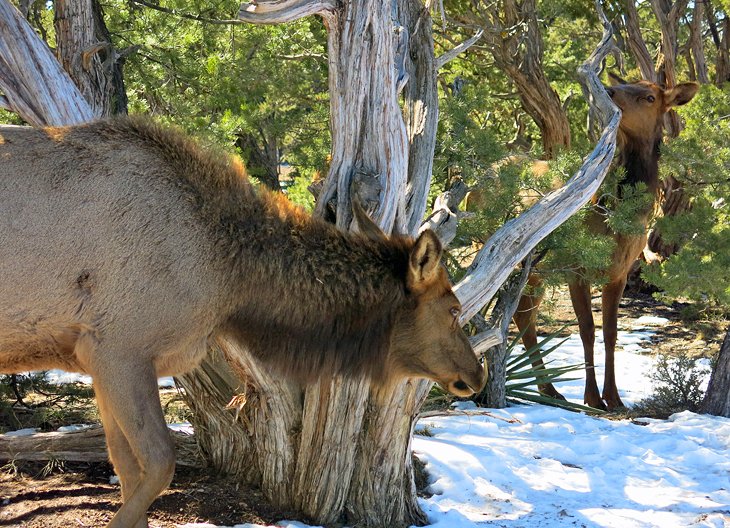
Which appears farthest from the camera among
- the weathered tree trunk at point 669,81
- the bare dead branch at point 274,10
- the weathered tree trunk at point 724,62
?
the weathered tree trunk at point 724,62

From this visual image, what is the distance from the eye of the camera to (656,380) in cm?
1000

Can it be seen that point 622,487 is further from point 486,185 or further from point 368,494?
point 486,185

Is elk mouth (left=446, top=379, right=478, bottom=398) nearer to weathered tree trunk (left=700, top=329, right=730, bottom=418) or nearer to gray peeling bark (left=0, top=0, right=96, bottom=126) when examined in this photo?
gray peeling bark (left=0, top=0, right=96, bottom=126)

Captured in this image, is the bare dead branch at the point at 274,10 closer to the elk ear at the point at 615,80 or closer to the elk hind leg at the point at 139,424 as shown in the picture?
the elk hind leg at the point at 139,424

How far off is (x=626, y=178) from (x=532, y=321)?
188 centimetres

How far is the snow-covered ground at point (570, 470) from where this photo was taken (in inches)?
236

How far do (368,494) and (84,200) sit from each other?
2.57 meters

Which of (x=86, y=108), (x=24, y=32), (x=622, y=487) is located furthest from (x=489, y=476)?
(x=24, y=32)

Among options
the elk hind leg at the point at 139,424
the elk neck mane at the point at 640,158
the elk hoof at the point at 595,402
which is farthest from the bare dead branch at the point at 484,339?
the elk neck mane at the point at 640,158

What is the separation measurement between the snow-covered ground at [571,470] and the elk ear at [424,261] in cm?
174

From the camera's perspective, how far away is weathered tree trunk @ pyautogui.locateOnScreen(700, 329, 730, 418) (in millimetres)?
8688

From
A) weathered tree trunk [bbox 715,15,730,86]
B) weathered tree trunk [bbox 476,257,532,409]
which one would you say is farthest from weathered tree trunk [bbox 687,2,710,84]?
weathered tree trunk [bbox 476,257,532,409]

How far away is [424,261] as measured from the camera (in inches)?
190

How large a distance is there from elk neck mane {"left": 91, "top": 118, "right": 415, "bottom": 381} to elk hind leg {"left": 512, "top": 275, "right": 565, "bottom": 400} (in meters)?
4.26
